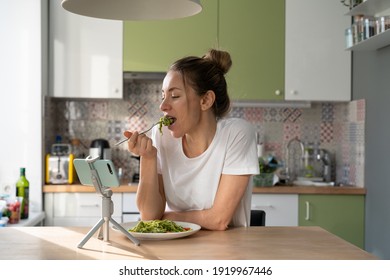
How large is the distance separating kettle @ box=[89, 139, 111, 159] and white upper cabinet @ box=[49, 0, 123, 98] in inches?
14.3

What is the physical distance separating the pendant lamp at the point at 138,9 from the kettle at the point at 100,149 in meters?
2.15

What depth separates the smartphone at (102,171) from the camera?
4.51 feet

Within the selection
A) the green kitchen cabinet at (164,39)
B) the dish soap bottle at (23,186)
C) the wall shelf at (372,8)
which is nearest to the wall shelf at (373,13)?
the wall shelf at (372,8)

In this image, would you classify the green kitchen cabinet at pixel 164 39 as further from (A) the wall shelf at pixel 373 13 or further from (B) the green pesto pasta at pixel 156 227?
(B) the green pesto pasta at pixel 156 227

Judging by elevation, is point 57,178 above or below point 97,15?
below

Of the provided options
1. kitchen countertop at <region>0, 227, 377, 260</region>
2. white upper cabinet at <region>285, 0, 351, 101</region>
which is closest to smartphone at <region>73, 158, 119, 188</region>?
kitchen countertop at <region>0, 227, 377, 260</region>

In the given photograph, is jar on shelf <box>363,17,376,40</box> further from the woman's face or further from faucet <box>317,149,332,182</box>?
the woman's face

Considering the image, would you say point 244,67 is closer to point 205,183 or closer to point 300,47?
point 300,47

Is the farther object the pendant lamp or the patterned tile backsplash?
the patterned tile backsplash

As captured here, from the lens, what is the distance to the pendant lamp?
1.61 m

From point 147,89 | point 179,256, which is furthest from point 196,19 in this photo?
point 179,256

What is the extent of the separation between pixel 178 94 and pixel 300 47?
6.66 feet

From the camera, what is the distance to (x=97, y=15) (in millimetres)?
1642

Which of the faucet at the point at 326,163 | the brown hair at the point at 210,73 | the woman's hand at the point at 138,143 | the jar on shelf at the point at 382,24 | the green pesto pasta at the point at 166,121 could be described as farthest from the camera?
the faucet at the point at 326,163
